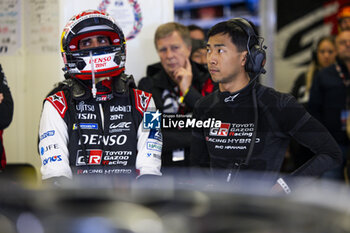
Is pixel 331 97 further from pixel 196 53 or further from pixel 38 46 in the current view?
pixel 38 46

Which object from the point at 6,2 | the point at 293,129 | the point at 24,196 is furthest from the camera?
the point at 6,2

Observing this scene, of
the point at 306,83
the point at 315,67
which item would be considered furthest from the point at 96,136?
the point at 315,67

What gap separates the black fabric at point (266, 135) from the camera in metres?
2.00

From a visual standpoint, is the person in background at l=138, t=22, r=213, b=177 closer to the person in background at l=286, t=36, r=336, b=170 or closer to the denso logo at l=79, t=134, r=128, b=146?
the denso logo at l=79, t=134, r=128, b=146

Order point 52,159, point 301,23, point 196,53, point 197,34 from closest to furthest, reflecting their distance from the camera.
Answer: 1. point 52,159
2. point 196,53
3. point 197,34
4. point 301,23

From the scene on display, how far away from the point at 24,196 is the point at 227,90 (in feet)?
4.64

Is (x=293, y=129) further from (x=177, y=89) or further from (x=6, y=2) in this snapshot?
(x=6, y=2)

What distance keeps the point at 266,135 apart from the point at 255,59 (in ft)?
0.97

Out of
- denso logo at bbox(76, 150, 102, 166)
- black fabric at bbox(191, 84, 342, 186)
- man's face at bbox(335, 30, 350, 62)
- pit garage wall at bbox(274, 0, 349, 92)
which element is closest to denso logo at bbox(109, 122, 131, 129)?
denso logo at bbox(76, 150, 102, 166)

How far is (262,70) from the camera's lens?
2098mm

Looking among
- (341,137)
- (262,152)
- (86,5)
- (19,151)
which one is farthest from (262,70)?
(19,151)

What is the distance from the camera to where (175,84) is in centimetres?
257

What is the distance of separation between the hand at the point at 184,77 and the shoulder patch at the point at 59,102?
24.2 inches

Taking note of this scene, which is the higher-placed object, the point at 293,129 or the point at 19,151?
the point at 293,129
